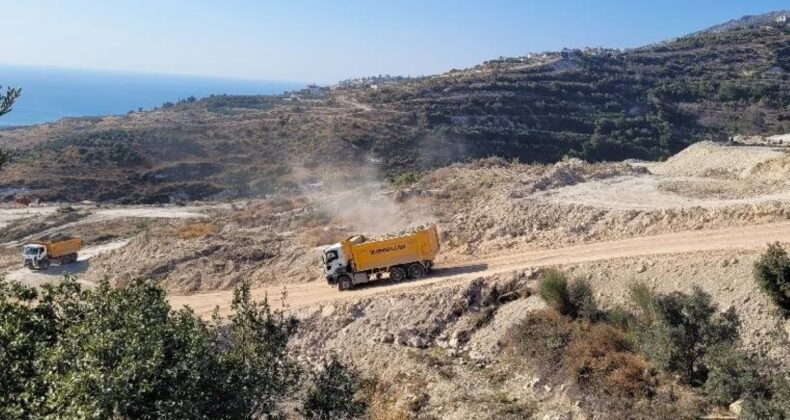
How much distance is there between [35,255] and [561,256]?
29.1 m

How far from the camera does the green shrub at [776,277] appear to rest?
15016 mm

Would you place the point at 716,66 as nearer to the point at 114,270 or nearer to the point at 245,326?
the point at 114,270

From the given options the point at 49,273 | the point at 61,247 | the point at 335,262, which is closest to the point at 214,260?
the point at 335,262

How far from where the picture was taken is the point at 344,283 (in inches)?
904

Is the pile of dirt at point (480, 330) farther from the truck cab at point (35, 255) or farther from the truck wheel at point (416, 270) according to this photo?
the truck cab at point (35, 255)

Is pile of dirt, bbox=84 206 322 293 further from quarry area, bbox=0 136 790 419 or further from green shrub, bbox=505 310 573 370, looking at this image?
green shrub, bbox=505 310 573 370

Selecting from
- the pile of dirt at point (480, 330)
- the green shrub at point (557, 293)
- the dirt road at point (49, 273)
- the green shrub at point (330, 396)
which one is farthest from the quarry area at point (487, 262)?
the green shrub at point (330, 396)

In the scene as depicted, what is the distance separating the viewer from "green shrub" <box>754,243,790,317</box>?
49.3ft

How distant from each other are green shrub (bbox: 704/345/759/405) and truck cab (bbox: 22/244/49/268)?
110 ft

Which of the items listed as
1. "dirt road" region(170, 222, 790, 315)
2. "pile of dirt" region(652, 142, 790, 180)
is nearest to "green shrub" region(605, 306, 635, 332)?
"dirt road" region(170, 222, 790, 315)

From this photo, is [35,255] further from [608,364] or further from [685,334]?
[685,334]

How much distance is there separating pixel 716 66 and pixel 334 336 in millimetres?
100878

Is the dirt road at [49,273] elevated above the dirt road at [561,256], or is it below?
below

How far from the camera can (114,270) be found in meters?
30.7
